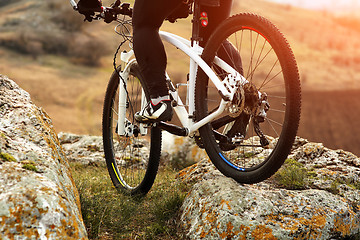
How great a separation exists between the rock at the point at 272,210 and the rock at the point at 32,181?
100 cm

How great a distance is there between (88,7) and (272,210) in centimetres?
252

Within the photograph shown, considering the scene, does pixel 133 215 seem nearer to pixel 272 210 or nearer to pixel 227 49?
pixel 272 210

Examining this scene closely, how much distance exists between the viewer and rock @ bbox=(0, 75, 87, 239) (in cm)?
206

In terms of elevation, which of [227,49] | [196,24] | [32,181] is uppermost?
[196,24]

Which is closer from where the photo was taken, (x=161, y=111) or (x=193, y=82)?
(x=161, y=111)

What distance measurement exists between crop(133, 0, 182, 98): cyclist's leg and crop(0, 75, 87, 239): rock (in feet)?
3.03

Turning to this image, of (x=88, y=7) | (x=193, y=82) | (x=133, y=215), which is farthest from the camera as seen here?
(x=88, y=7)

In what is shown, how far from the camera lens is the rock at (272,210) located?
2787mm

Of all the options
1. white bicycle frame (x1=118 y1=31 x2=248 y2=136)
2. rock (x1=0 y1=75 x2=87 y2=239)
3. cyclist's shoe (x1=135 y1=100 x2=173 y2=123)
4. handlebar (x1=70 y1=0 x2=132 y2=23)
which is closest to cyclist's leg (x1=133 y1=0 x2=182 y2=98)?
cyclist's shoe (x1=135 y1=100 x2=173 y2=123)

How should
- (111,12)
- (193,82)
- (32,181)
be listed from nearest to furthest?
1. (32,181)
2. (193,82)
3. (111,12)

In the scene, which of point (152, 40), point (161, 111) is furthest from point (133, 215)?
point (152, 40)

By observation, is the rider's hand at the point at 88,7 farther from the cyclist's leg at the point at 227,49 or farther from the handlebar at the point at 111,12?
the cyclist's leg at the point at 227,49

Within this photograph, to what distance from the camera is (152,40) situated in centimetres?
317

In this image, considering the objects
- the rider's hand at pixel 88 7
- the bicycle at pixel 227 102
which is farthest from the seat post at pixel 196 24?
the rider's hand at pixel 88 7
